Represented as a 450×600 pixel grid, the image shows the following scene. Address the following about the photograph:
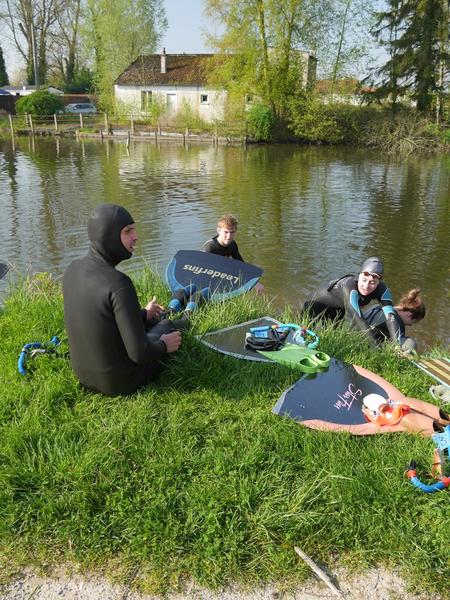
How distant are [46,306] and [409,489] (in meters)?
3.72

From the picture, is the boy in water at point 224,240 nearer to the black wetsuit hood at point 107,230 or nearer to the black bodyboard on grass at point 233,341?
the black bodyboard on grass at point 233,341

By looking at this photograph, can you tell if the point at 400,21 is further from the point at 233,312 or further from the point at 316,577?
the point at 316,577

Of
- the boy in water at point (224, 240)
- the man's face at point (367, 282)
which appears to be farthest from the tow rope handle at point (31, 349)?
the man's face at point (367, 282)

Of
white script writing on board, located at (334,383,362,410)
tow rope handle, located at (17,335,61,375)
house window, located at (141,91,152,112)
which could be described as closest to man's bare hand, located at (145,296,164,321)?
tow rope handle, located at (17,335,61,375)

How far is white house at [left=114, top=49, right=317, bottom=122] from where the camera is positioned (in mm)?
41281

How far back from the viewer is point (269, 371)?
4121mm

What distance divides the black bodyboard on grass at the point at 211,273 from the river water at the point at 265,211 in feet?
8.77

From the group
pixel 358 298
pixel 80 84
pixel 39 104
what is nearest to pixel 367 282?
pixel 358 298

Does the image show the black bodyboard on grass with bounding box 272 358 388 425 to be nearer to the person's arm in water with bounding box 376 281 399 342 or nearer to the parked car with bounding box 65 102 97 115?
the person's arm in water with bounding box 376 281 399 342

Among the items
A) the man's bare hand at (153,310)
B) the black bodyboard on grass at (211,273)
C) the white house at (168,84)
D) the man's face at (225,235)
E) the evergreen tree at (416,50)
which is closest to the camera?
the man's bare hand at (153,310)

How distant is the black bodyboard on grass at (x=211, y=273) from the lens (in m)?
6.02

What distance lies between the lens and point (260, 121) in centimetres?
3400

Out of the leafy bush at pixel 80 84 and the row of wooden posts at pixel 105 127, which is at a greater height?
the leafy bush at pixel 80 84

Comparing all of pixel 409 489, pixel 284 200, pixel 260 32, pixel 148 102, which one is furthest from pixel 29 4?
pixel 409 489
